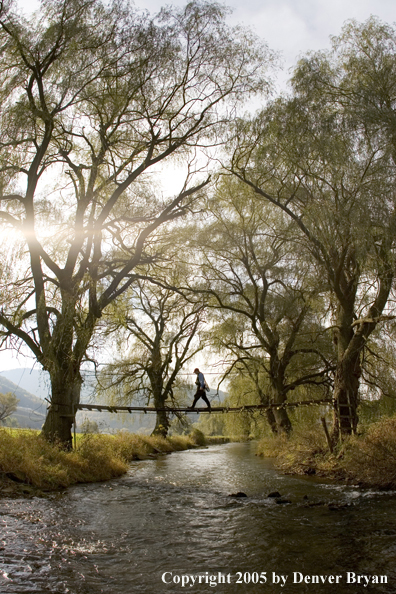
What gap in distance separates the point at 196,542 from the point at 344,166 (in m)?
8.01

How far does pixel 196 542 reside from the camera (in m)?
5.75

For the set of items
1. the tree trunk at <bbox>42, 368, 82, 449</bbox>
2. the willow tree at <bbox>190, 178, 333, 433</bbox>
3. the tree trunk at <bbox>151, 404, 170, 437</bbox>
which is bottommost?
the tree trunk at <bbox>151, 404, 170, 437</bbox>

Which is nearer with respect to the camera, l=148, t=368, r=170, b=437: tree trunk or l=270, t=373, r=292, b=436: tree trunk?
l=270, t=373, r=292, b=436: tree trunk

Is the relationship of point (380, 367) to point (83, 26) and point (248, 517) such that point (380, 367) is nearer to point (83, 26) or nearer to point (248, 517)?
point (248, 517)

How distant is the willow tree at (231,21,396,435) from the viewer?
348 inches

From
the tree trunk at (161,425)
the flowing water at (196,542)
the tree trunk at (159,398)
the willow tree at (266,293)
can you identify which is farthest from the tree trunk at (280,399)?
the tree trunk at (161,425)

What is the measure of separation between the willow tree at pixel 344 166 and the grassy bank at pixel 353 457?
97 cm

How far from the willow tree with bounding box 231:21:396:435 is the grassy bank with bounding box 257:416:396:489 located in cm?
97

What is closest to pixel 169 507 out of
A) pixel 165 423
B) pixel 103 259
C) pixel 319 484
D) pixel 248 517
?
pixel 248 517

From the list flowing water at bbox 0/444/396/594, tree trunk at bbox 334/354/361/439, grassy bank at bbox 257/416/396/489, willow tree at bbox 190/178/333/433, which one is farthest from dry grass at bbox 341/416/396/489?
willow tree at bbox 190/178/333/433

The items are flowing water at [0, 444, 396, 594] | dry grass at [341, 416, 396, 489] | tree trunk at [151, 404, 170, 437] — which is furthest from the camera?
tree trunk at [151, 404, 170, 437]

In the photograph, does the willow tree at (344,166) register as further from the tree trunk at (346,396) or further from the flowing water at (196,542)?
the flowing water at (196,542)

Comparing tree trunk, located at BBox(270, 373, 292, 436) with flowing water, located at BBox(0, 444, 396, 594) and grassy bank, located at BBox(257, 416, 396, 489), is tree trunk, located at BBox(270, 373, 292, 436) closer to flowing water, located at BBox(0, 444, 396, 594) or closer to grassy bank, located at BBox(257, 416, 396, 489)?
grassy bank, located at BBox(257, 416, 396, 489)

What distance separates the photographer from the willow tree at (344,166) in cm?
883
